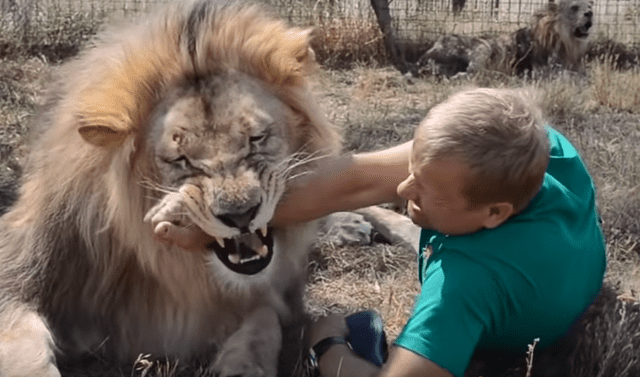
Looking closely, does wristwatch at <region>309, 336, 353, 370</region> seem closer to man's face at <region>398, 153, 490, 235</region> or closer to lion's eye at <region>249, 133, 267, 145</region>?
man's face at <region>398, 153, 490, 235</region>

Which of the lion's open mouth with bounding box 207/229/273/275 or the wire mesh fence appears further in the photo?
the wire mesh fence

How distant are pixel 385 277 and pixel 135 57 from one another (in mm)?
1558

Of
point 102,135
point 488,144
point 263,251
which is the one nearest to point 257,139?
point 263,251

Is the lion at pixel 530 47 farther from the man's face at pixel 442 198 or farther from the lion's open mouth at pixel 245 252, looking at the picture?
the man's face at pixel 442 198

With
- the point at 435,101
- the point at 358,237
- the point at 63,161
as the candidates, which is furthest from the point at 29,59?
the point at 63,161

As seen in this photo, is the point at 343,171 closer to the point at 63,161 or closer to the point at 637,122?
the point at 63,161

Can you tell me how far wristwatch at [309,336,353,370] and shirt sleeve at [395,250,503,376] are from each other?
0.38 meters

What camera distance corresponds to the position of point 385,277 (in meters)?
3.81

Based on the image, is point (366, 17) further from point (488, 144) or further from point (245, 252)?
point (488, 144)

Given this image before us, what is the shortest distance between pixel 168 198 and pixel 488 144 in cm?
89

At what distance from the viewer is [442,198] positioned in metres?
2.34

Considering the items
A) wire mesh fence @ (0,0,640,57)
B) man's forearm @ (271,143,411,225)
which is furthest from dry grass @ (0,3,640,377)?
man's forearm @ (271,143,411,225)

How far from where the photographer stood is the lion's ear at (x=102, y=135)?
102 inches

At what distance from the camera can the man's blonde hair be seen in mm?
2256
